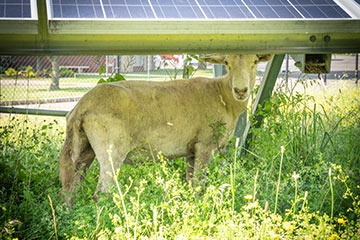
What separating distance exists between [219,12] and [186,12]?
0.30 metres

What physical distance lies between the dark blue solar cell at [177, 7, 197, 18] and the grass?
122cm

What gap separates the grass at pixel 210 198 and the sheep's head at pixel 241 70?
25.6 inches

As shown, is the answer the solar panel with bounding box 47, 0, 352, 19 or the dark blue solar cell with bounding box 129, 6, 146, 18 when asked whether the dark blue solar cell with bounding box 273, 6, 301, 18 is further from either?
the dark blue solar cell with bounding box 129, 6, 146, 18

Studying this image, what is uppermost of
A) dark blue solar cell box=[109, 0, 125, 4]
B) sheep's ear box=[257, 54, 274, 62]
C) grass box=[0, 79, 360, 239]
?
dark blue solar cell box=[109, 0, 125, 4]

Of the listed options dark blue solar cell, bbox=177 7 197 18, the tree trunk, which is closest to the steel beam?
dark blue solar cell, bbox=177 7 197 18

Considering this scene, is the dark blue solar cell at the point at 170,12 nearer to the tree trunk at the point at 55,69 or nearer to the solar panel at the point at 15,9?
A: the solar panel at the point at 15,9

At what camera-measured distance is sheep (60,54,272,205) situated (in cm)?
475

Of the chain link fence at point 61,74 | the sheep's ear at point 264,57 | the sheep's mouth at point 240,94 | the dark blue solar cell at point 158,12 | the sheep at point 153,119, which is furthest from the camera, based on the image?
the chain link fence at point 61,74

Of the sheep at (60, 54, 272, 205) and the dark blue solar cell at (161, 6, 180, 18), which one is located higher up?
the dark blue solar cell at (161, 6, 180, 18)

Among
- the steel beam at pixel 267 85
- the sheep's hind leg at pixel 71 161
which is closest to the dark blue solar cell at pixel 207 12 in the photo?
the sheep's hind leg at pixel 71 161

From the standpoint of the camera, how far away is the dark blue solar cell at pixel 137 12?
3.79 metres

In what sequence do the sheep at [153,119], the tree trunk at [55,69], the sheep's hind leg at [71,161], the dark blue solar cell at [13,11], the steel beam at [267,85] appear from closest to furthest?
the dark blue solar cell at [13,11]
the sheep at [153,119]
the sheep's hind leg at [71,161]
the steel beam at [267,85]
the tree trunk at [55,69]

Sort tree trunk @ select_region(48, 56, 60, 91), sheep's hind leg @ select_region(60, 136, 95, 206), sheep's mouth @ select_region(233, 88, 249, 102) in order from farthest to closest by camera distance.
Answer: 1. tree trunk @ select_region(48, 56, 60, 91)
2. sheep's mouth @ select_region(233, 88, 249, 102)
3. sheep's hind leg @ select_region(60, 136, 95, 206)

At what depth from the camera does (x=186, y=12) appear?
3965mm
